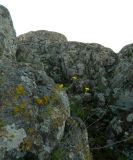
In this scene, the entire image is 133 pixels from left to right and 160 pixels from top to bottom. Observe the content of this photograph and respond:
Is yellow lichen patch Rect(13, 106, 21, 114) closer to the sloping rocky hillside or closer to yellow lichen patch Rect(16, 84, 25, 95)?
the sloping rocky hillside

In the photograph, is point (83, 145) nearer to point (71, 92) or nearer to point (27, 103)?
point (27, 103)

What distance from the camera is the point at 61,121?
31.2ft

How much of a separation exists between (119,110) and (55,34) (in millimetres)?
10906

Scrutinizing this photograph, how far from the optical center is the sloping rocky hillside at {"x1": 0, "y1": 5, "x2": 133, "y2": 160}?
8.69m

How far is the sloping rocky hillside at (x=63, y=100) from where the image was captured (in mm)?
8688

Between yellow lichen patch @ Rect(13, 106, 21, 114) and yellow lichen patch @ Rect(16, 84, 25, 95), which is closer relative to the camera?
yellow lichen patch @ Rect(13, 106, 21, 114)

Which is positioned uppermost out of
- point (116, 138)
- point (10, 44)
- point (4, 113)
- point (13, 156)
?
point (10, 44)

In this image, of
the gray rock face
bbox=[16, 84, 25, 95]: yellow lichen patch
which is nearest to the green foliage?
bbox=[16, 84, 25, 95]: yellow lichen patch

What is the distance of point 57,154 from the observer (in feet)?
29.7

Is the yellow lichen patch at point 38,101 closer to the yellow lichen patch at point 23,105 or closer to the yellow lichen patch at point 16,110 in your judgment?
the yellow lichen patch at point 23,105

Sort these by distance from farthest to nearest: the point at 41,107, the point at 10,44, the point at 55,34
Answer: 1. the point at 55,34
2. the point at 10,44
3. the point at 41,107

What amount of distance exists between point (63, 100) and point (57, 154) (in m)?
1.62

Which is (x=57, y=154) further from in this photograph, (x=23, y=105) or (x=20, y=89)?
(x=20, y=89)

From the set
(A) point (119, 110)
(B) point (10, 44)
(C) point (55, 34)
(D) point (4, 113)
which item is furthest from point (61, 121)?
(C) point (55, 34)
